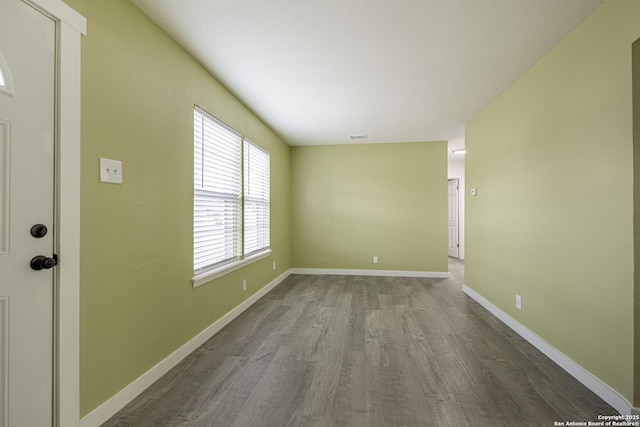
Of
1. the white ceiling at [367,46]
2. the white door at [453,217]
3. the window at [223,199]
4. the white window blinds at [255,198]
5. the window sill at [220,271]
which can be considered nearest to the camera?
the white ceiling at [367,46]

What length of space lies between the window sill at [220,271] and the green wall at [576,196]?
9.58ft

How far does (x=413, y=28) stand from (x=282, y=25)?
0.94m

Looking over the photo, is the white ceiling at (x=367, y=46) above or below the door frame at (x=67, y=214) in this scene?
above

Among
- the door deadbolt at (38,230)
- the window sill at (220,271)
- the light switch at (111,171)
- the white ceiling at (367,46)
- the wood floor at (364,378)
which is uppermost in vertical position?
the white ceiling at (367,46)

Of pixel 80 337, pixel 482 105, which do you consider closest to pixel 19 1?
pixel 80 337

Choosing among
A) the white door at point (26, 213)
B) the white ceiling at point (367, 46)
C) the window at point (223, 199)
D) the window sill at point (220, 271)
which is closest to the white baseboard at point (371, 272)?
the window at point (223, 199)

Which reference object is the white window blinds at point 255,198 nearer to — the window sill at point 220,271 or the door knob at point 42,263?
the window sill at point 220,271

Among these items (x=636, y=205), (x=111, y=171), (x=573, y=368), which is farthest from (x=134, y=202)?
(x=573, y=368)

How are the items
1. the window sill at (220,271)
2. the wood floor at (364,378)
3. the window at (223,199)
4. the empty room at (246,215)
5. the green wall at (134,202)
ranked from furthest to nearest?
the window at (223,199), the window sill at (220,271), the wood floor at (364,378), the green wall at (134,202), the empty room at (246,215)

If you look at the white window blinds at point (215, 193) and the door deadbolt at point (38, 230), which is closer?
the door deadbolt at point (38, 230)

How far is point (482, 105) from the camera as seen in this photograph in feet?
11.3

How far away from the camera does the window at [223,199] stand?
2.56m

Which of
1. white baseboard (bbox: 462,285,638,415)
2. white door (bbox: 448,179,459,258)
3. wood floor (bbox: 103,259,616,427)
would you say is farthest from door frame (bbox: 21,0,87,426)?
white door (bbox: 448,179,459,258)

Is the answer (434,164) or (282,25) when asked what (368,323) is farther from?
(434,164)
